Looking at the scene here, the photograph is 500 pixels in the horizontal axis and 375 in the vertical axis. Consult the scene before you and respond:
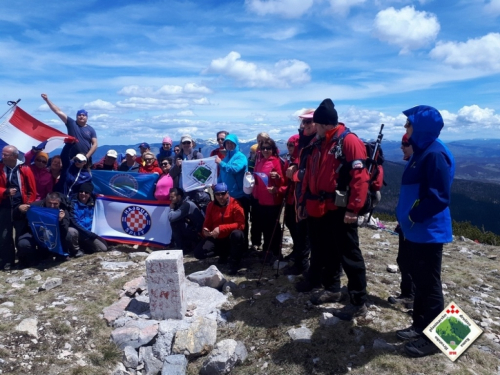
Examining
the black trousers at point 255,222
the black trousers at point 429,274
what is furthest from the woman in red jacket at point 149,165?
the black trousers at point 429,274

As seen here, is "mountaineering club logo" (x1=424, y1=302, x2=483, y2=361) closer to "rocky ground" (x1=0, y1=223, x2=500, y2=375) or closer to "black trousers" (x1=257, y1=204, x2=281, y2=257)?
"rocky ground" (x1=0, y1=223, x2=500, y2=375)

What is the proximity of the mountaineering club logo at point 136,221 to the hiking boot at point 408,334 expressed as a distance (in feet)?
22.7

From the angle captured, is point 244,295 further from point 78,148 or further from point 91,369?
point 78,148

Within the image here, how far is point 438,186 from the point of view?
4.27 meters

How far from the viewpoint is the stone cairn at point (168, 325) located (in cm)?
523

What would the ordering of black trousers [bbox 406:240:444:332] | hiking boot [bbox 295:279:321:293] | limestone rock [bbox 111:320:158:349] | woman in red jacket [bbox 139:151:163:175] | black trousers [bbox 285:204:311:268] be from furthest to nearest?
woman in red jacket [bbox 139:151:163:175], black trousers [bbox 285:204:311:268], hiking boot [bbox 295:279:321:293], limestone rock [bbox 111:320:158:349], black trousers [bbox 406:240:444:332]

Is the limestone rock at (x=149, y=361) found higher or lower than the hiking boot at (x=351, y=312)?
lower

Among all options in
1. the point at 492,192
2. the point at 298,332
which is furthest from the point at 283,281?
the point at 492,192

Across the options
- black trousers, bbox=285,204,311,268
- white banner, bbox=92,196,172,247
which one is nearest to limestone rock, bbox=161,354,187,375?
black trousers, bbox=285,204,311,268

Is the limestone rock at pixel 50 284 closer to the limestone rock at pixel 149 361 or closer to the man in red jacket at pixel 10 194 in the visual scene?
the man in red jacket at pixel 10 194

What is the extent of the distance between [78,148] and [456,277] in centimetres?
954

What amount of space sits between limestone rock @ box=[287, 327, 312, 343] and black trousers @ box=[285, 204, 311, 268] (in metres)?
2.05

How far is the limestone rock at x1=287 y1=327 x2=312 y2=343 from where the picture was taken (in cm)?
537

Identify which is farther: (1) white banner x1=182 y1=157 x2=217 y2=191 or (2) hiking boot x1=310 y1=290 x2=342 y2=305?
(1) white banner x1=182 y1=157 x2=217 y2=191
